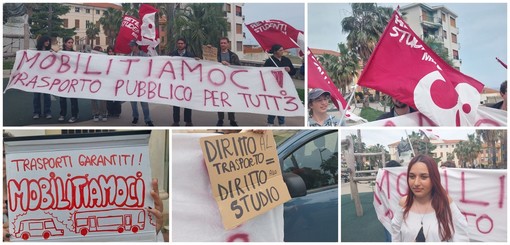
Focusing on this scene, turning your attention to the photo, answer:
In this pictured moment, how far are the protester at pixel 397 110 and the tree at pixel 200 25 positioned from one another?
1596 millimetres

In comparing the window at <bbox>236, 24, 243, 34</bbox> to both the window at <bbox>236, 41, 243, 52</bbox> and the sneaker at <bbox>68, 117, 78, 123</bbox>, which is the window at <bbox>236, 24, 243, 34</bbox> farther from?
the sneaker at <bbox>68, 117, 78, 123</bbox>

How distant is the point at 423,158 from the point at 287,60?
1.47 meters

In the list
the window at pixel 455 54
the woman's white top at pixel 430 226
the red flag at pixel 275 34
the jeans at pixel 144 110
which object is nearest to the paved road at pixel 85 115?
the jeans at pixel 144 110

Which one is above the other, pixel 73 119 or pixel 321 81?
pixel 321 81

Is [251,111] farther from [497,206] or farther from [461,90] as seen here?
[497,206]

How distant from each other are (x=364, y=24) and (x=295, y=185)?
5.32ft

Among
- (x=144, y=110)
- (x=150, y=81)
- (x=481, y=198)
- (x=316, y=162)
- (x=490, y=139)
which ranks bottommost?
(x=481, y=198)

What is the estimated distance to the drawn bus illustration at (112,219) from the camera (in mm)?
4137

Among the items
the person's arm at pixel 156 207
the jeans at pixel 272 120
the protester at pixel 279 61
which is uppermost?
the protester at pixel 279 61

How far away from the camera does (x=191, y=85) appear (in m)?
4.38

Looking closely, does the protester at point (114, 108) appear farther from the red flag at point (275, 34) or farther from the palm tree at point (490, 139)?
the palm tree at point (490, 139)

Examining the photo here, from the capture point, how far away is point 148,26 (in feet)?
14.4

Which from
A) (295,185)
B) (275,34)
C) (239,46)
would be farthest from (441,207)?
(239,46)

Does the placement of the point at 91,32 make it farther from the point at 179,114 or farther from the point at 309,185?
the point at 309,185
